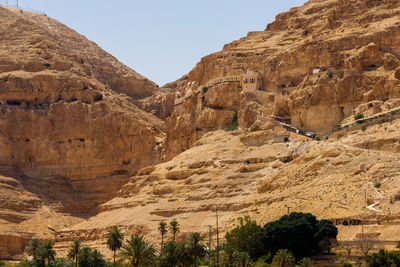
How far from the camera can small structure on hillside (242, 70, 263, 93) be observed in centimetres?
10819

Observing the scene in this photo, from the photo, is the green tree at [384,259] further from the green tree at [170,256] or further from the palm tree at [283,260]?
the green tree at [170,256]

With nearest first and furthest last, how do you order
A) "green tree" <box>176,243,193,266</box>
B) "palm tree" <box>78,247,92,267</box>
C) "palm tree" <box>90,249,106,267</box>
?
"green tree" <box>176,243,193,266</box>, "palm tree" <box>78,247,92,267</box>, "palm tree" <box>90,249,106,267</box>

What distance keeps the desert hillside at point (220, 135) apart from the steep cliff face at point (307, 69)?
194 mm

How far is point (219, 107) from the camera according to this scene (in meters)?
113

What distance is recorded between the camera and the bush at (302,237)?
68000 millimetres

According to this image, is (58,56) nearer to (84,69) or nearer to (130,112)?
(84,69)

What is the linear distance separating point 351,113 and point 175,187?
2355 centimetres

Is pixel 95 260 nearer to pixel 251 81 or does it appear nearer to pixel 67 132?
pixel 251 81

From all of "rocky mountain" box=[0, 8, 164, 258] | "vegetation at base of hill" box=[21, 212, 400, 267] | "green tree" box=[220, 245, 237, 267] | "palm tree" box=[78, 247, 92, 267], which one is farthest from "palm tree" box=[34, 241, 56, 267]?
"rocky mountain" box=[0, 8, 164, 258]

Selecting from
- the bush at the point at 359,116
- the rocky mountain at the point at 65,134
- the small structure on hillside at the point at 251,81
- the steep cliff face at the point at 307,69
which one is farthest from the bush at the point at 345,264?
the rocky mountain at the point at 65,134

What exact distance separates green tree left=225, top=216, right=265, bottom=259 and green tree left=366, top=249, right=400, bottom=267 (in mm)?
14649

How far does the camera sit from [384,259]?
56438 mm

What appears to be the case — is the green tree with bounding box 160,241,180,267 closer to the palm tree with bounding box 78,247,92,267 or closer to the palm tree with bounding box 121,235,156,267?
the palm tree with bounding box 121,235,156,267

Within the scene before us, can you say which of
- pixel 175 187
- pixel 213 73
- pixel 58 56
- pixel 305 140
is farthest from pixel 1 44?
pixel 305 140
